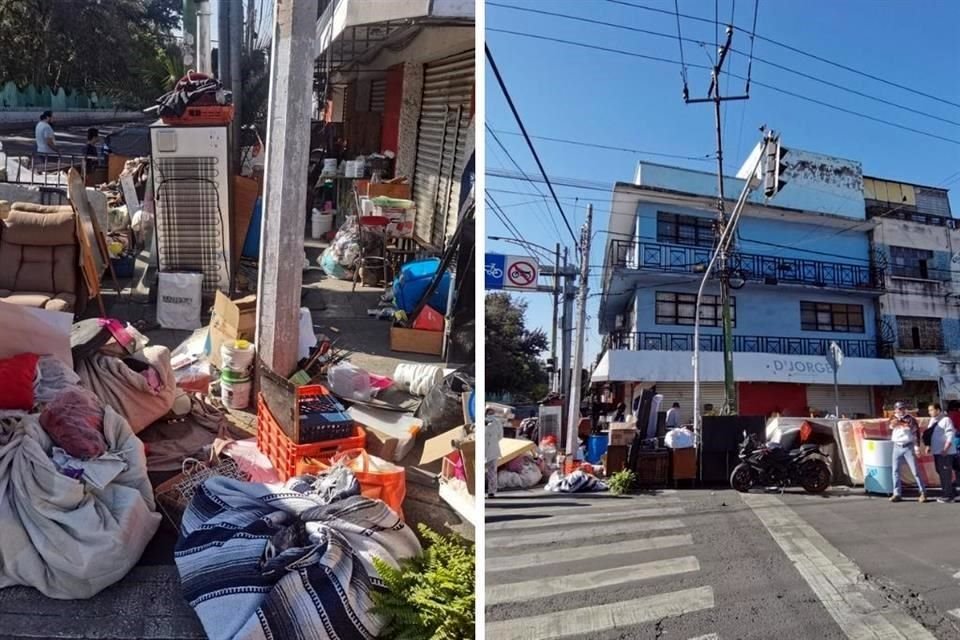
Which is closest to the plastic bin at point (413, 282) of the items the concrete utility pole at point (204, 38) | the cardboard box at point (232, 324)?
the cardboard box at point (232, 324)

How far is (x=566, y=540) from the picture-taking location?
3.73 ft

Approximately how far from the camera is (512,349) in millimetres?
1088

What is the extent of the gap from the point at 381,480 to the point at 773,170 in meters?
1.34

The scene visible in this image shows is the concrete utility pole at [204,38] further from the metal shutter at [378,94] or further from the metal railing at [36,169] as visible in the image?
the metal railing at [36,169]

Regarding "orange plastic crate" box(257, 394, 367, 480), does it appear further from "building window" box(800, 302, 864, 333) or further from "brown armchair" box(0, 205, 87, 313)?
"building window" box(800, 302, 864, 333)

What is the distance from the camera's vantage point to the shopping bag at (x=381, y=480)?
207cm

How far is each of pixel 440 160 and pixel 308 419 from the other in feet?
6.44

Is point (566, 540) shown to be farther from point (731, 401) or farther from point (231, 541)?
point (231, 541)

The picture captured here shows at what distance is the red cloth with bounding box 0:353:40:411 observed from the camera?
6.51 ft

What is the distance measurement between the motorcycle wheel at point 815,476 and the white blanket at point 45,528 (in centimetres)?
163

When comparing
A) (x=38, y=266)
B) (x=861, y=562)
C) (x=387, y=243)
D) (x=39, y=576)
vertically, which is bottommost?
(x=39, y=576)

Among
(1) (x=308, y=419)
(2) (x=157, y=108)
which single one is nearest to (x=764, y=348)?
(1) (x=308, y=419)

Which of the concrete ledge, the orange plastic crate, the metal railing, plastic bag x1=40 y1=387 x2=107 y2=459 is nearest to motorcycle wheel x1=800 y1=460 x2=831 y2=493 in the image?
the orange plastic crate

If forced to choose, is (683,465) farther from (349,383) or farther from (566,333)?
(349,383)
